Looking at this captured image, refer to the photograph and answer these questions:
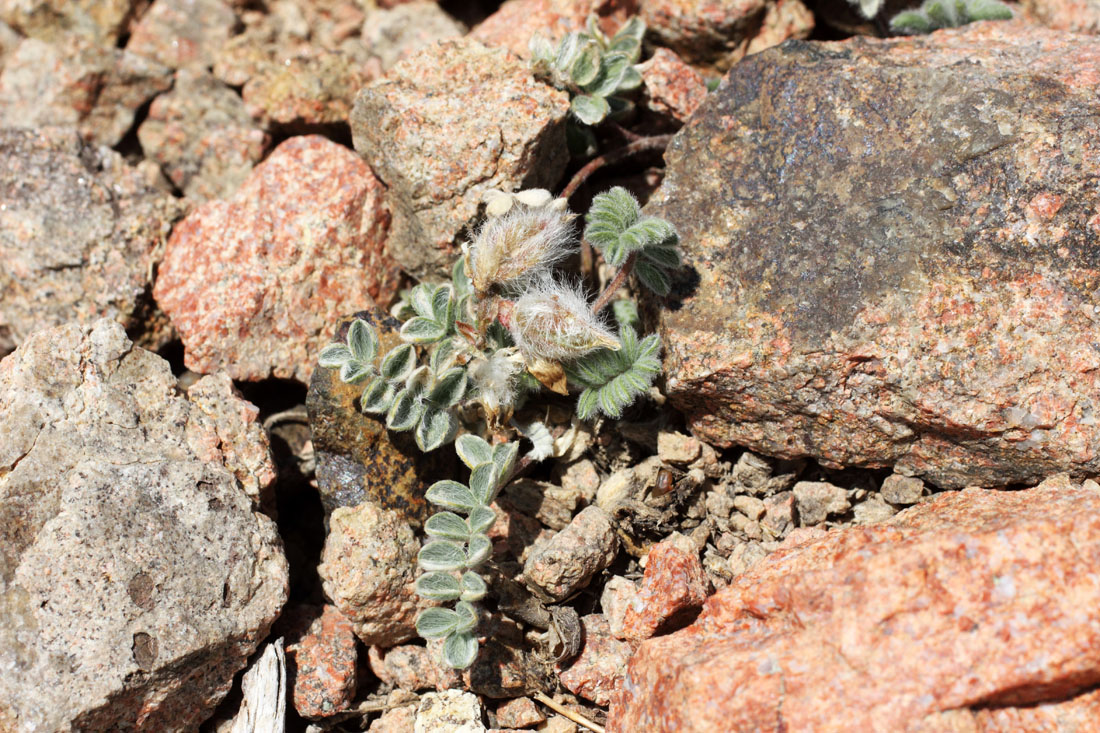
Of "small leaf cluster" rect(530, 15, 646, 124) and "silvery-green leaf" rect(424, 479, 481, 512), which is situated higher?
"small leaf cluster" rect(530, 15, 646, 124)

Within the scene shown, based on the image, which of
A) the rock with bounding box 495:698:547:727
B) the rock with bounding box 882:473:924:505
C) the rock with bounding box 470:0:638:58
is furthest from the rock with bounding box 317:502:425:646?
Answer: the rock with bounding box 470:0:638:58

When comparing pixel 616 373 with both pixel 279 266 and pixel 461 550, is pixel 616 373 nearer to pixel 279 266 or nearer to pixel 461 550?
pixel 461 550

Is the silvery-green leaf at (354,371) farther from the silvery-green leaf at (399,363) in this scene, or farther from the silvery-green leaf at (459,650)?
the silvery-green leaf at (459,650)

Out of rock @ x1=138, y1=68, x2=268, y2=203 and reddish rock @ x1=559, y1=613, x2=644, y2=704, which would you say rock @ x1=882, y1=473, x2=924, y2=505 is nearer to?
reddish rock @ x1=559, y1=613, x2=644, y2=704

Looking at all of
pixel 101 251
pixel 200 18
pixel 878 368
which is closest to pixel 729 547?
pixel 878 368

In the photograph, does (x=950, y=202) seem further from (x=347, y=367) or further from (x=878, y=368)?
(x=347, y=367)

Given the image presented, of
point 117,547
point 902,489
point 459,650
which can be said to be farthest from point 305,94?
point 902,489
